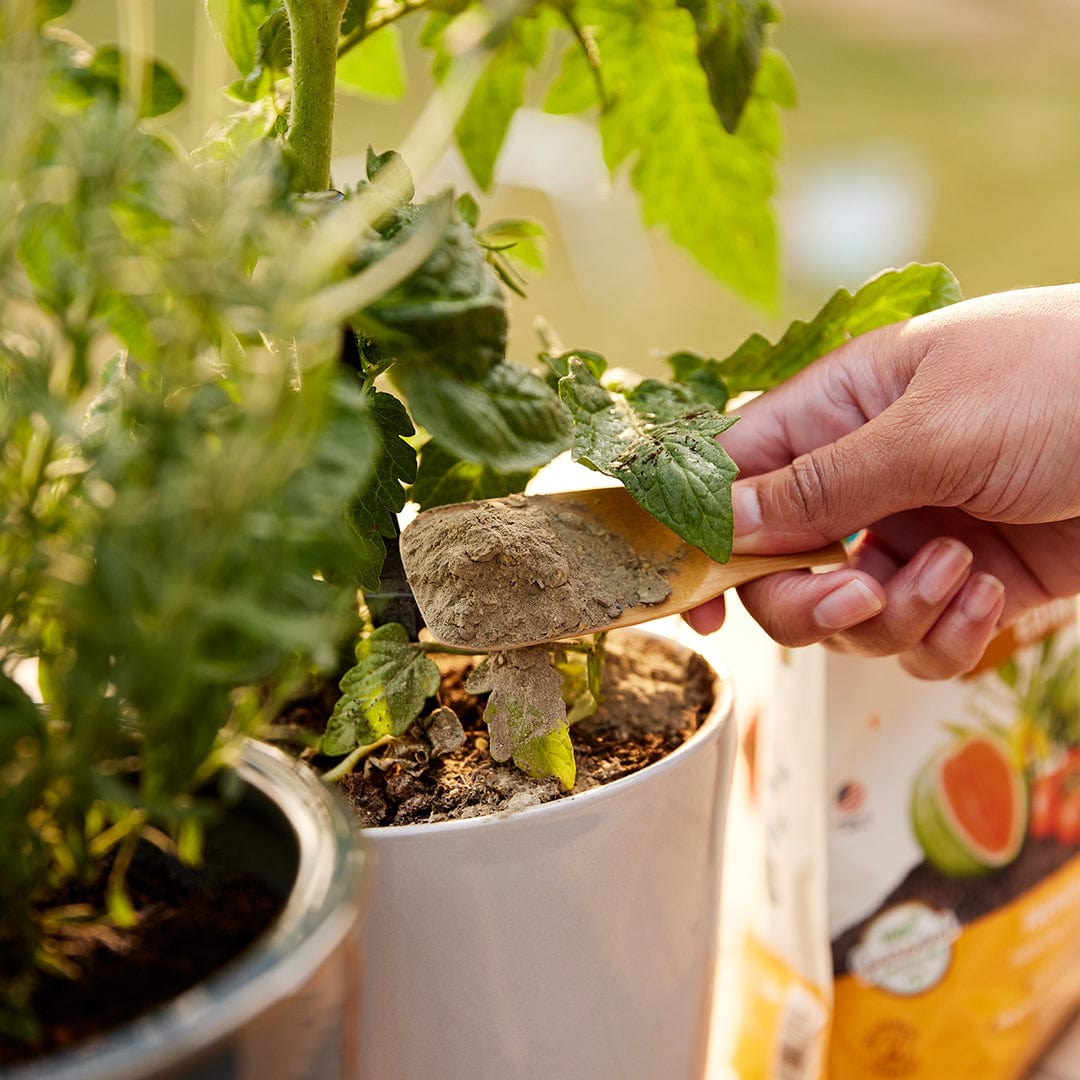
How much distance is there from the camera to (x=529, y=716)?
418mm

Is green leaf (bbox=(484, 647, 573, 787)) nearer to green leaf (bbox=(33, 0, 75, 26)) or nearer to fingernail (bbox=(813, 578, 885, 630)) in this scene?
fingernail (bbox=(813, 578, 885, 630))

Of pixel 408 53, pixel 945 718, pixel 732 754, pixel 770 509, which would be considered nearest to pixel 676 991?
pixel 732 754

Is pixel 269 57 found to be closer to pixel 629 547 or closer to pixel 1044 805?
pixel 629 547

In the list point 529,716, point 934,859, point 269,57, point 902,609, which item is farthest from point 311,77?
point 934,859

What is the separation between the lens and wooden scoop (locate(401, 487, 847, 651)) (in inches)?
16.9

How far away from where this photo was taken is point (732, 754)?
0.47 meters

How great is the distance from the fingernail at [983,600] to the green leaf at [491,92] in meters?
0.33

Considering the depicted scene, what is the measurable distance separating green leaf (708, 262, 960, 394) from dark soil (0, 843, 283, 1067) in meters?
0.33

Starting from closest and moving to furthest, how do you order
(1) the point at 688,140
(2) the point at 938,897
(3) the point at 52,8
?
(3) the point at 52,8, (1) the point at 688,140, (2) the point at 938,897

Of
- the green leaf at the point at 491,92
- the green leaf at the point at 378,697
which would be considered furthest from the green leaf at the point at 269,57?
the green leaf at the point at 378,697

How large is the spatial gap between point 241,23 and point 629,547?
0.27 m

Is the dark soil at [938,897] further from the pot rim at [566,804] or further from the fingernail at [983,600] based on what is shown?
the pot rim at [566,804]

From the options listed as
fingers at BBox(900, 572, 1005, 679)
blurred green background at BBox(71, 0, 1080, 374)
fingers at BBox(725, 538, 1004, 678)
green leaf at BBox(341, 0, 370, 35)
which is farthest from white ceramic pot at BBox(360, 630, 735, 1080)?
blurred green background at BBox(71, 0, 1080, 374)

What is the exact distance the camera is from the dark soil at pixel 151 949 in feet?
0.80
